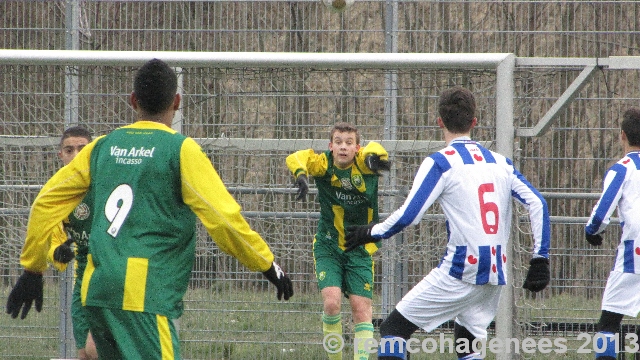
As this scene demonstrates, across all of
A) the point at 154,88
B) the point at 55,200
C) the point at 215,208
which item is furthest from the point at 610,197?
the point at 55,200

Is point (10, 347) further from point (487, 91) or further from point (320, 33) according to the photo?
point (487, 91)

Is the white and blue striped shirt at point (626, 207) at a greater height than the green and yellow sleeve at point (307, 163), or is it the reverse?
the green and yellow sleeve at point (307, 163)

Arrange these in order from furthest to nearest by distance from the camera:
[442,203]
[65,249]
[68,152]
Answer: [68,152] < [65,249] < [442,203]

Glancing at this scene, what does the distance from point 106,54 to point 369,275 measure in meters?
2.42

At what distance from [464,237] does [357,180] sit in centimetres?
204

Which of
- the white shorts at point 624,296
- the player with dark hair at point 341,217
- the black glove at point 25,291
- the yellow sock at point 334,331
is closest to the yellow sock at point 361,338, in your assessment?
the player with dark hair at point 341,217

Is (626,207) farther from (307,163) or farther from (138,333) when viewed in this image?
(138,333)

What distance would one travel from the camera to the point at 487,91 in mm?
6879

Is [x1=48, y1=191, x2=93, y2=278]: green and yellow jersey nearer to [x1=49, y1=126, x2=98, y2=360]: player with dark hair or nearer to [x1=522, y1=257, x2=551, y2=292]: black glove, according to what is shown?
[x1=49, y1=126, x2=98, y2=360]: player with dark hair

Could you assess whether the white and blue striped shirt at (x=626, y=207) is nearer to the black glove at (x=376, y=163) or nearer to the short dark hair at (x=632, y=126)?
the short dark hair at (x=632, y=126)

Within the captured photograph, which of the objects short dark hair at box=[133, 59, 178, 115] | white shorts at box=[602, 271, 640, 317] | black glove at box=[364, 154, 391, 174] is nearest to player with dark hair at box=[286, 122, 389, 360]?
black glove at box=[364, 154, 391, 174]

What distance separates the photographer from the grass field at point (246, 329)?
7.29 metres

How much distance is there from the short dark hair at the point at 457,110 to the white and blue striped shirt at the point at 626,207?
1.45m

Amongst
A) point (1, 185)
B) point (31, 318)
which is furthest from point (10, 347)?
point (1, 185)
